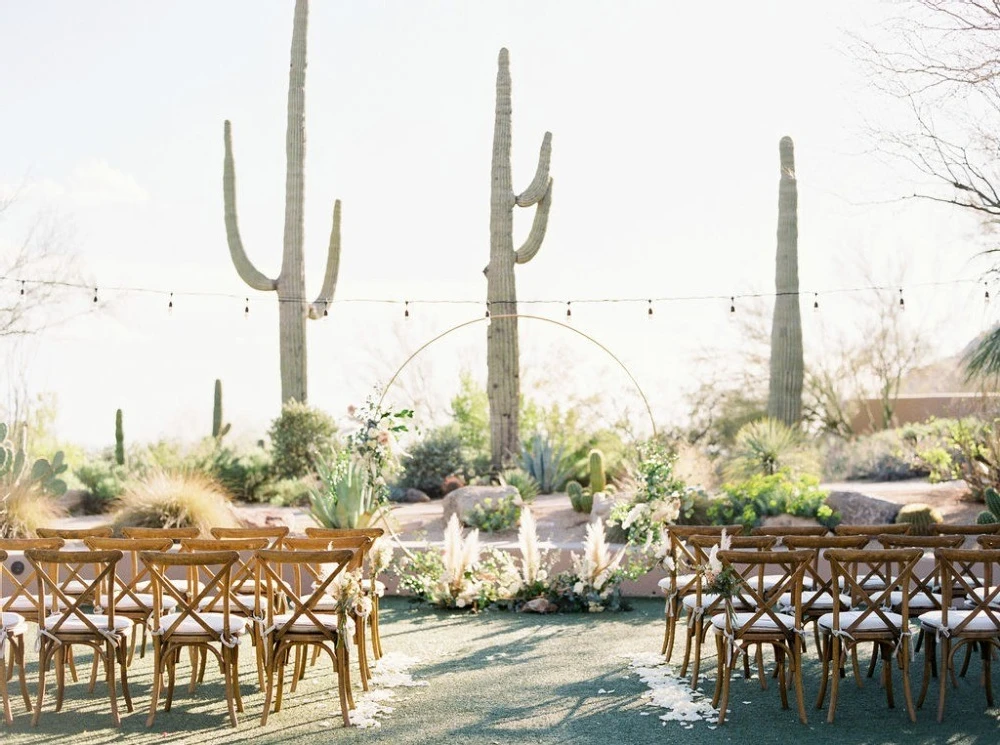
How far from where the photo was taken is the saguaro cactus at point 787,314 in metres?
16.5

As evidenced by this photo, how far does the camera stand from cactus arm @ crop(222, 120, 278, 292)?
17188 millimetres

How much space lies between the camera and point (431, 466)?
16062 mm

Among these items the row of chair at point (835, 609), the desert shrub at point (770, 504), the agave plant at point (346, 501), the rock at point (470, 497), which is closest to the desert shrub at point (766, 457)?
the desert shrub at point (770, 504)

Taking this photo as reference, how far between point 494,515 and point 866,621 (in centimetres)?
678

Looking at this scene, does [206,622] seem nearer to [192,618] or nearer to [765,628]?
[192,618]

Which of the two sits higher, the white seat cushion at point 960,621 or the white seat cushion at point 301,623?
the white seat cushion at point 301,623

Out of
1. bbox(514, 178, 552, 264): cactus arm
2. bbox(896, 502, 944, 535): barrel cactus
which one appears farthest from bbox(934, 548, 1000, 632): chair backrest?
bbox(514, 178, 552, 264): cactus arm

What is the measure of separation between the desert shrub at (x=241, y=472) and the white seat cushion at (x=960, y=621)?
35.4ft

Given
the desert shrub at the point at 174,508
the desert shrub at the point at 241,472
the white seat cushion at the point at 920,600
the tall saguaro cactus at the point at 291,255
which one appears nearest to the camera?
the white seat cushion at the point at 920,600

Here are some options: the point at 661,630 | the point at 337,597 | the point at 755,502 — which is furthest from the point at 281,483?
the point at 337,597

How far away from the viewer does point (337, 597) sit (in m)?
5.91

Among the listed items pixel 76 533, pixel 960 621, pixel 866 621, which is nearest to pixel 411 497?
pixel 76 533

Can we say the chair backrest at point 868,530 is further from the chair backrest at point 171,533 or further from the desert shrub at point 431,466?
the desert shrub at point 431,466

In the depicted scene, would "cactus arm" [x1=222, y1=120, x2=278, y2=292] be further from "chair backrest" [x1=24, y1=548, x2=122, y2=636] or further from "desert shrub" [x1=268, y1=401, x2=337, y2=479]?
"chair backrest" [x1=24, y1=548, x2=122, y2=636]
